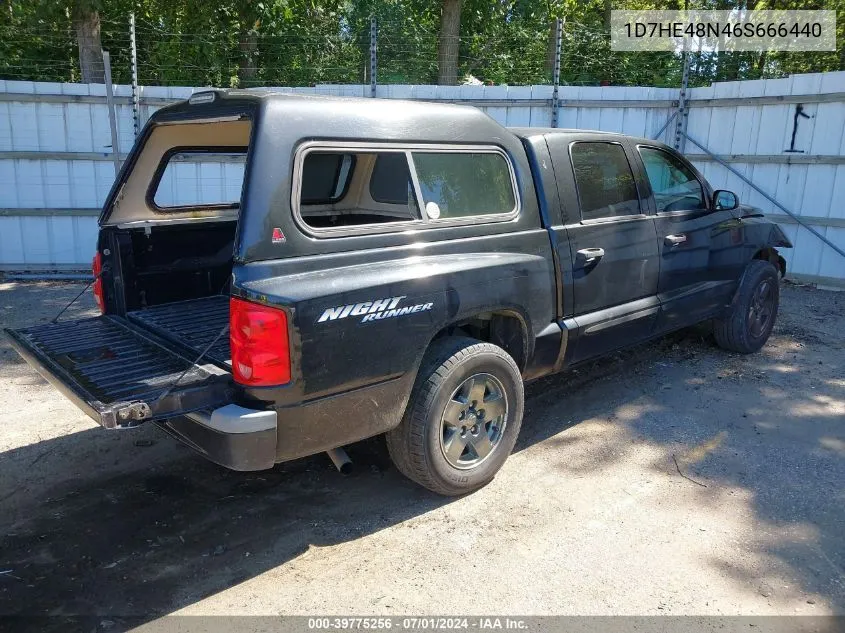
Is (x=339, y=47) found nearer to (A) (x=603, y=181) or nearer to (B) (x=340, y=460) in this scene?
(A) (x=603, y=181)

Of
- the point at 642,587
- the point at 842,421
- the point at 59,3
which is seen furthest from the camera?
the point at 59,3

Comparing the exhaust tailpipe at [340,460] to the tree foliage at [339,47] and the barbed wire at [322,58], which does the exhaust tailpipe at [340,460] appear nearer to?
the tree foliage at [339,47]

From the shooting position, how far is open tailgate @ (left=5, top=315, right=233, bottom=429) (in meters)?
2.91

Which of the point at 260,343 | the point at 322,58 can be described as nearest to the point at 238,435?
the point at 260,343

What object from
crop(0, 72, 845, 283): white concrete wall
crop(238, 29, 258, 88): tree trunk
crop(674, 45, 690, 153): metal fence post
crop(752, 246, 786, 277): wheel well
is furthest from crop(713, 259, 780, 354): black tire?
crop(238, 29, 258, 88): tree trunk

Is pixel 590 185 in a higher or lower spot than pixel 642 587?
higher

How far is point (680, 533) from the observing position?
3.48 meters

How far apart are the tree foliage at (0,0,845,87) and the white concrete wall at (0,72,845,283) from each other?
11.1ft

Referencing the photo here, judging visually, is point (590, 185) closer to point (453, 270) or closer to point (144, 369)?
point (453, 270)

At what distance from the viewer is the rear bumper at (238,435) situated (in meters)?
2.88

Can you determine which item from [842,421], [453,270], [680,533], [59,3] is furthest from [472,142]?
[59,3]

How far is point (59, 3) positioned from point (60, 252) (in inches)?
189

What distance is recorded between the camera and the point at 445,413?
361 centimetres

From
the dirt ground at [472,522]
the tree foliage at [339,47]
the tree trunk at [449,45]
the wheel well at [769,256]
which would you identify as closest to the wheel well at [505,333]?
the dirt ground at [472,522]
